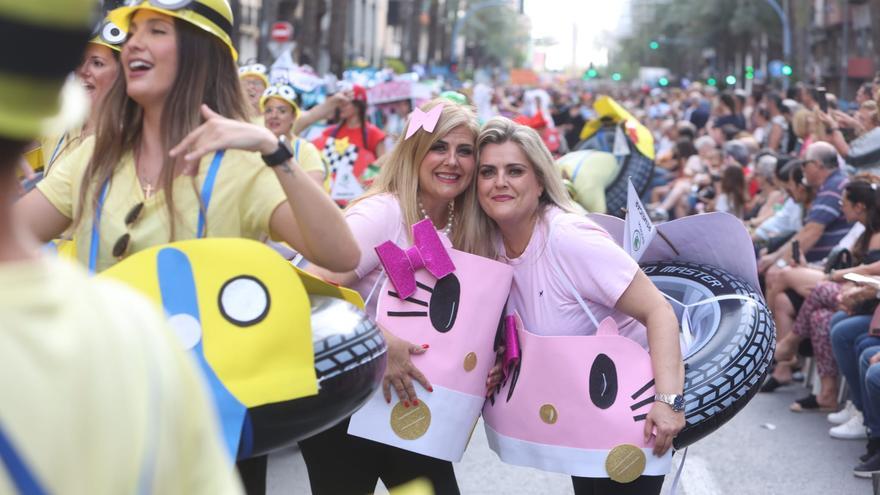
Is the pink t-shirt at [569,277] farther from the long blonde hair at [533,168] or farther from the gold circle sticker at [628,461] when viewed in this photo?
the gold circle sticker at [628,461]

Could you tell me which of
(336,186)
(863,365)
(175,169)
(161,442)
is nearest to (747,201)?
(336,186)

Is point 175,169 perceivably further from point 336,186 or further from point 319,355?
point 336,186

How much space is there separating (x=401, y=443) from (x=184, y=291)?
4.89 feet

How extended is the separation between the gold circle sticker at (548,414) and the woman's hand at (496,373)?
218mm

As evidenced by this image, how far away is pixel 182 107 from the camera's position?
10.1 feet

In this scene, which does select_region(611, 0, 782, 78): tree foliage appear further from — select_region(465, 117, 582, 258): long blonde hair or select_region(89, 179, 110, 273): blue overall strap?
select_region(89, 179, 110, 273): blue overall strap

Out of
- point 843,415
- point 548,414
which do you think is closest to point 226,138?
point 548,414

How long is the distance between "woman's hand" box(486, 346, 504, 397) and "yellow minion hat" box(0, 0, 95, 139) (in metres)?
2.94

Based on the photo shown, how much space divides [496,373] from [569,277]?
385 millimetres

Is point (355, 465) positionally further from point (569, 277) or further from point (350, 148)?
point (350, 148)

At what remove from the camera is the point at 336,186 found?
10.5 meters

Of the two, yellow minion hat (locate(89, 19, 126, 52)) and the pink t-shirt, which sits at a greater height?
yellow minion hat (locate(89, 19, 126, 52))

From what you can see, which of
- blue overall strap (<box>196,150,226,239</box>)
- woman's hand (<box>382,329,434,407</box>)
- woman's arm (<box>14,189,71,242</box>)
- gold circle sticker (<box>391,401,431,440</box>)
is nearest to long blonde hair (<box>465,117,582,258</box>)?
woman's hand (<box>382,329,434,407</box>)

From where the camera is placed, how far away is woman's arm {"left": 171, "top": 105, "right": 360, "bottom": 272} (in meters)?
2.74
